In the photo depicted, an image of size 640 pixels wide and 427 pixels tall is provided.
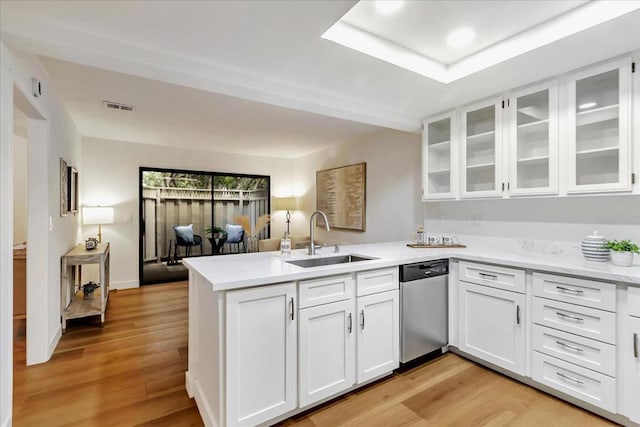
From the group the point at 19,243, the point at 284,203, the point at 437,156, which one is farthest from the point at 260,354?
the point at 19,243

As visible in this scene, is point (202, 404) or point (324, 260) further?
point (324, 260)

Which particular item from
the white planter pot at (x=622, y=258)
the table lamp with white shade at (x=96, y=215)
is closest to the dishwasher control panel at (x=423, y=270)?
→ the white planter pot at (x=622, y=258)

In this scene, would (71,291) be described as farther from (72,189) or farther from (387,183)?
(387,183)

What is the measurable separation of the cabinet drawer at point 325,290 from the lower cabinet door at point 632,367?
5.27ft

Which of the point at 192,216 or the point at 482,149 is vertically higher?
the point at 482,149

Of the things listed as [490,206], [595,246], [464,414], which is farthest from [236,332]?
[490,206]

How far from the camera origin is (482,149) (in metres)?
2.92

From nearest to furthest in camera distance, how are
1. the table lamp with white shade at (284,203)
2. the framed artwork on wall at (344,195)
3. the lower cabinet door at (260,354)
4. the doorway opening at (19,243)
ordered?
the lower cabinet door at (260,354) → the doorway opening at (19,243) → the framed artwork on wall at (344,195) → the table lamp with white shade at (284,203)

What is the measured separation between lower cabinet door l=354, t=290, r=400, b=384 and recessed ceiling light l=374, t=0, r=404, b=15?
6.01 feet

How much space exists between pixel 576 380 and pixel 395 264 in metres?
Result: 1.32

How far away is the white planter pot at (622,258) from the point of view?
2008 mm

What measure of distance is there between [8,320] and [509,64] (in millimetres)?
3647

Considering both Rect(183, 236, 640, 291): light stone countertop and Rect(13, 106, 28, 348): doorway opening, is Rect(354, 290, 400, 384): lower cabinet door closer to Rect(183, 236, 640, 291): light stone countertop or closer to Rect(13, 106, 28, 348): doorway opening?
Rect(183, 236, 640, 291): light stone countertop

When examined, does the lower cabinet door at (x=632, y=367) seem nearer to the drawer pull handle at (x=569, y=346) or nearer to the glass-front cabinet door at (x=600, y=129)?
the drawer pull handle at (x=569, y=346)
